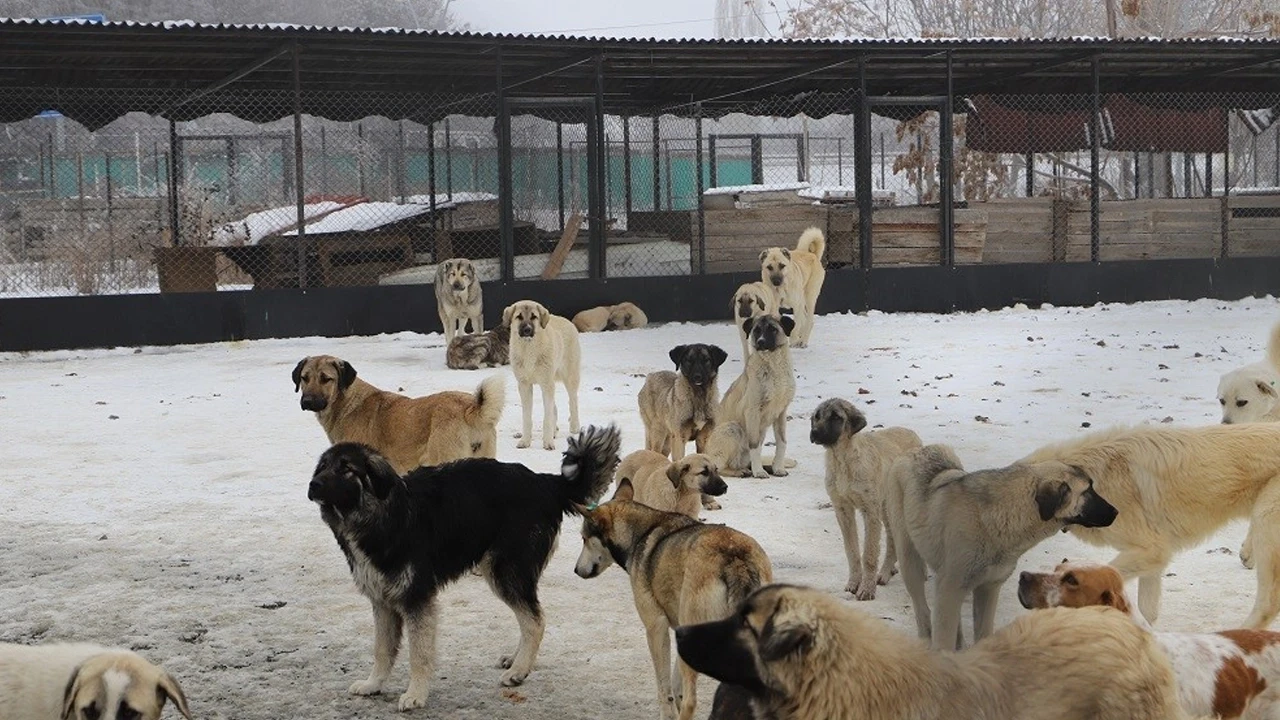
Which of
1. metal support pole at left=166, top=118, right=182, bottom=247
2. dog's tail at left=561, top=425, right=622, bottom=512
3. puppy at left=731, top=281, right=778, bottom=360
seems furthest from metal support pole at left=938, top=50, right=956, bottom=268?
dog's tail at left=561, top=425, right=622, bottom=512

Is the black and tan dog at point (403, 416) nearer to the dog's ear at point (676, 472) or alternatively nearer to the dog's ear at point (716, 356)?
the dog's ear at point (676, 472)

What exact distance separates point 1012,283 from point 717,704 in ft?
55.2

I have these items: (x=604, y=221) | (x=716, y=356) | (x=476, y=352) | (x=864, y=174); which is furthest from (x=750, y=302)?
(x=864, y=174)

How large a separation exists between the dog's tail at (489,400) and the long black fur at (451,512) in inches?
54.3

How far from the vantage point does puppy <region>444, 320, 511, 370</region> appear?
561 inches

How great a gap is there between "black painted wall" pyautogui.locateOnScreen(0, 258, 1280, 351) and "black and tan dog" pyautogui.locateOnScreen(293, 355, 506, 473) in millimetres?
9755

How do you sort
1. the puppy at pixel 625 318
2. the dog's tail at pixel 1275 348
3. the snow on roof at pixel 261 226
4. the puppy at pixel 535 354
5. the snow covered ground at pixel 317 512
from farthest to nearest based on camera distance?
the snow on roof at pixel 261 226, the puppy at pixel 625 318, the puppy at pixel 535 354, the dog's tail at pixel 1275 348, the snow covered ground at pixel 317 512

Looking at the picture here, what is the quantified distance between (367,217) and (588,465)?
53.6ft

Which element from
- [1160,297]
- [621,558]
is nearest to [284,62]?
[1160,297]

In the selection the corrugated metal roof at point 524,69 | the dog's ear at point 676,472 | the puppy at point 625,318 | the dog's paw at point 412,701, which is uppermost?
the corrugated metal roof at point 524,69

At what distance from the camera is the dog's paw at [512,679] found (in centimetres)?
537

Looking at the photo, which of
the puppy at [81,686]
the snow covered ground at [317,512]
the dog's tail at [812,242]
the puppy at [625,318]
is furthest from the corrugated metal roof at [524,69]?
the puppy at [81,686]

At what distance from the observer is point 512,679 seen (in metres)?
5.38

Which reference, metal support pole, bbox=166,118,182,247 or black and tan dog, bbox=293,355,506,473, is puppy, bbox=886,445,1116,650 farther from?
metal support pole, bbox=166,118,182,247
